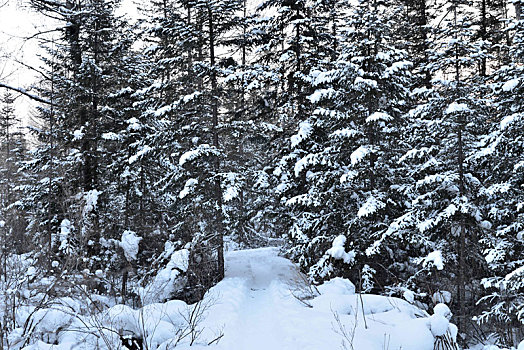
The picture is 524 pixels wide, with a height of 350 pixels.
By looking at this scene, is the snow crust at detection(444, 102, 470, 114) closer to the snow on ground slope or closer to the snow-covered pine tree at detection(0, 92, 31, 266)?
the snow on ground slope

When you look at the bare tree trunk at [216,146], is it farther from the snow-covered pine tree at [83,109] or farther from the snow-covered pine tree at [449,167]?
the snow-covered pine tree at [449,167]

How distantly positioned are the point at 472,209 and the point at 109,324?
9900 millimetres

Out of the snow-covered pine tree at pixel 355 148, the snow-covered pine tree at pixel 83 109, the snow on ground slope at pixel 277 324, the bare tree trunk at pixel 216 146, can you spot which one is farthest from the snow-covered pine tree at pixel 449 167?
the snow-covered pine tree at pixel 83 109

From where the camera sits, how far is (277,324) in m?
7.82

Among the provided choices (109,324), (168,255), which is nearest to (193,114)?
(168,255)

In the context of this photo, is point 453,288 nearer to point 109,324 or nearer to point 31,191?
point 109,324

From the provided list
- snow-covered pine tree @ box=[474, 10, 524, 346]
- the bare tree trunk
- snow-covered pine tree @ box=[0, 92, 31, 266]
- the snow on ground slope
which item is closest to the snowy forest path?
the snow on ground slope

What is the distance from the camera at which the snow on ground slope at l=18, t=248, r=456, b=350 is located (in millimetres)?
5883

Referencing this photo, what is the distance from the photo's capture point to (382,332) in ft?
20.9

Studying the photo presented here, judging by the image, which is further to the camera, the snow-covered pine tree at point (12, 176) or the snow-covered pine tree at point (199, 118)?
the snow-covered pine tree at point (12, 176)

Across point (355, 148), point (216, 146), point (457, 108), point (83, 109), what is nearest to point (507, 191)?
point (457, 108)

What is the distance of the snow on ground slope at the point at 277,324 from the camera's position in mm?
5883

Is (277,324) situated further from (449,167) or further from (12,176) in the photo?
(12,176)

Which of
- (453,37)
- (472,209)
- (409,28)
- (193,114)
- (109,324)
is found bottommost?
(109,324)
